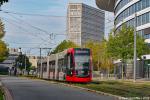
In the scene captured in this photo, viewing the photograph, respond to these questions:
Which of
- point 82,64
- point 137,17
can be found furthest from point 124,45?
point 82,64

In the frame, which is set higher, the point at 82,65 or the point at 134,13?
the point at 134,13

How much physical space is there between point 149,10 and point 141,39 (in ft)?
27.3

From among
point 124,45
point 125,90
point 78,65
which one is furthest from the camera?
point 124,45

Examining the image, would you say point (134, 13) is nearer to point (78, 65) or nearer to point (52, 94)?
point (78, 65)

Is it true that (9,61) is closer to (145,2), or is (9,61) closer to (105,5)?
(105,5)

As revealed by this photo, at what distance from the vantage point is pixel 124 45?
71.0 m

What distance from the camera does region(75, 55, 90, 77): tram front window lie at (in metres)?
43.4

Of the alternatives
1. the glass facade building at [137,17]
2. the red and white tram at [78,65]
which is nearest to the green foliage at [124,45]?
the glass facade building at [137,17]

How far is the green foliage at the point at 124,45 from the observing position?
228 feet

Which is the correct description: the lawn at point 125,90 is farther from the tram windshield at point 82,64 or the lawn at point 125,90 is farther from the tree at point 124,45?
the tree at point 124,45

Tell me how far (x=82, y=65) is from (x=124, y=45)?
28.4m

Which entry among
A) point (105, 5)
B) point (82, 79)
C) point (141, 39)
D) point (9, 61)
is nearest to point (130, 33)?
point (141, 39)

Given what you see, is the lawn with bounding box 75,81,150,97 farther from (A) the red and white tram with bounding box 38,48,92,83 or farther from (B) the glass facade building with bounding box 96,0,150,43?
(B) the glass facade building with bounding box 96,0,150,43

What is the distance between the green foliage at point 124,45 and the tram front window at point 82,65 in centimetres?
2615
